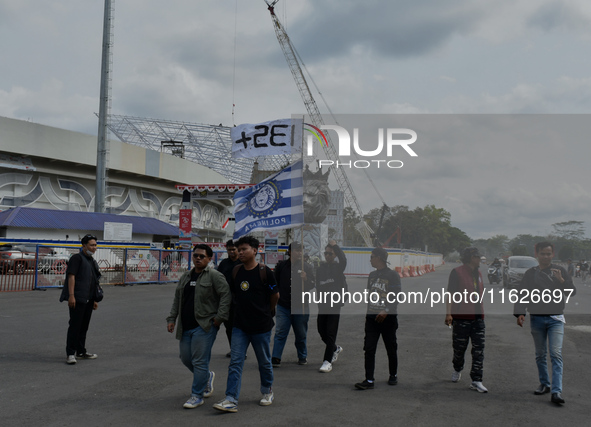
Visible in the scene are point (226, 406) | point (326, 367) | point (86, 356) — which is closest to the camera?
point (226, 406)

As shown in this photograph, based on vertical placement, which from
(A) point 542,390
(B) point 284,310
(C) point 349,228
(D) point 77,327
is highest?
(C) point 349,228

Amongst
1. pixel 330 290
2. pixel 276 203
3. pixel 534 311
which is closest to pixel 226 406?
pixel 330 290

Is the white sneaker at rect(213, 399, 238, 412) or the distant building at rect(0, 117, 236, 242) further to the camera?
the distant building at rect(0, 117, 236, 242)

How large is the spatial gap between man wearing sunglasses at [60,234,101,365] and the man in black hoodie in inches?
140

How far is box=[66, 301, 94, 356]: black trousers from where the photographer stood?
7773 millimetres

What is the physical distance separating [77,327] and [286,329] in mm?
3154

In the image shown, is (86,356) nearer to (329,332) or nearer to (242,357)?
(242,357)

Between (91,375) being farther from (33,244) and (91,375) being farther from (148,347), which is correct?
(33,244)

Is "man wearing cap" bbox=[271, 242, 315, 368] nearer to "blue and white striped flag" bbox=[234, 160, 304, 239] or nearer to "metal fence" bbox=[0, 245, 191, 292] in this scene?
"blue and white striped flag" bbox=[234, 160, 304, 239]

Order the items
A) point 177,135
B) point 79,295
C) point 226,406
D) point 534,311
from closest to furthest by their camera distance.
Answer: point 226,406 → point 534,311 → point 79,295 → point 177,135

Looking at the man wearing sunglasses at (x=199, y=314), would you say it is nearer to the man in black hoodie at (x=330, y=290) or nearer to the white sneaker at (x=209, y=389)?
the white sneaker at (x=209, y=389)

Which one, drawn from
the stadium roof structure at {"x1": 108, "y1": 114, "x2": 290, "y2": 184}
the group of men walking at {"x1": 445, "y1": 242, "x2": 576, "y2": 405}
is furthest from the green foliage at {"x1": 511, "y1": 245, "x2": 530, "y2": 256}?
the stadium roof structure at {"x1": 108, "y1": 114, "x2": 290, "y2": 184}

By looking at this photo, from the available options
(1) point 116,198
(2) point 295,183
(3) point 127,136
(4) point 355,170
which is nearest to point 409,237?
(4) point 355,170

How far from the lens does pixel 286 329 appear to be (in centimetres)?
802
